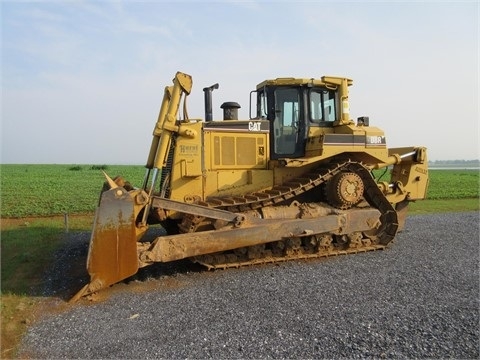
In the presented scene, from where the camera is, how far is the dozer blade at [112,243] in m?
6.21

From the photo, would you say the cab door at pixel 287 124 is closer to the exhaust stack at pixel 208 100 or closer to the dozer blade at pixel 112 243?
the exhaust stack at pixel 208 100

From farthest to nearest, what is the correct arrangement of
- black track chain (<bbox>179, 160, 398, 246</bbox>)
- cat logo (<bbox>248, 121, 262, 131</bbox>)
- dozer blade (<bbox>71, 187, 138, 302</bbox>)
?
cat logo (<bbox>248, 121, 262, 131</bbox>) < black track chain (<bbox>179, 160, 398, 246</bbox>) < dozer blade (<bbox>71, 187, 138, 302</bbox>)

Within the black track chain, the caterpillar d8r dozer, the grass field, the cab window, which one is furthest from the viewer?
the cab window

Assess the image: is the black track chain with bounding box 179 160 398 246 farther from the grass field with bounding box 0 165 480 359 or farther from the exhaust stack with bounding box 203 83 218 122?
the grass field with bounding box 0 165 480 359

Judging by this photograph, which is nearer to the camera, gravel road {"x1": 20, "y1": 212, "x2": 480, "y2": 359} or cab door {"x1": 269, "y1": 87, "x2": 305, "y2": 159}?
gravel road {"x1": 20, "y1": 212, "x2": 480, "y2": 359}

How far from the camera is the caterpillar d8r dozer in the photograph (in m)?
6.85

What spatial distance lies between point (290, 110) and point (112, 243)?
4719mm

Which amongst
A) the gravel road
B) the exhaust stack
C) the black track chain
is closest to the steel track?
the black track chain

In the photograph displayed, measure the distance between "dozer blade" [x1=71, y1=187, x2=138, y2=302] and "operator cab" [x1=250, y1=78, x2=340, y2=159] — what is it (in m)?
3.56

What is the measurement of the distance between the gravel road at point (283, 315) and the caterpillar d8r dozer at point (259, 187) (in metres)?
0.59

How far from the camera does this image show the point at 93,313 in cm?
576

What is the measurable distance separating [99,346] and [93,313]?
110 centimetres

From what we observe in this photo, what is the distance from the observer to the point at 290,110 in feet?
28.7

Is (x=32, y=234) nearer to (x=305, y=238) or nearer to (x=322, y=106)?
(x=305, y=238)
